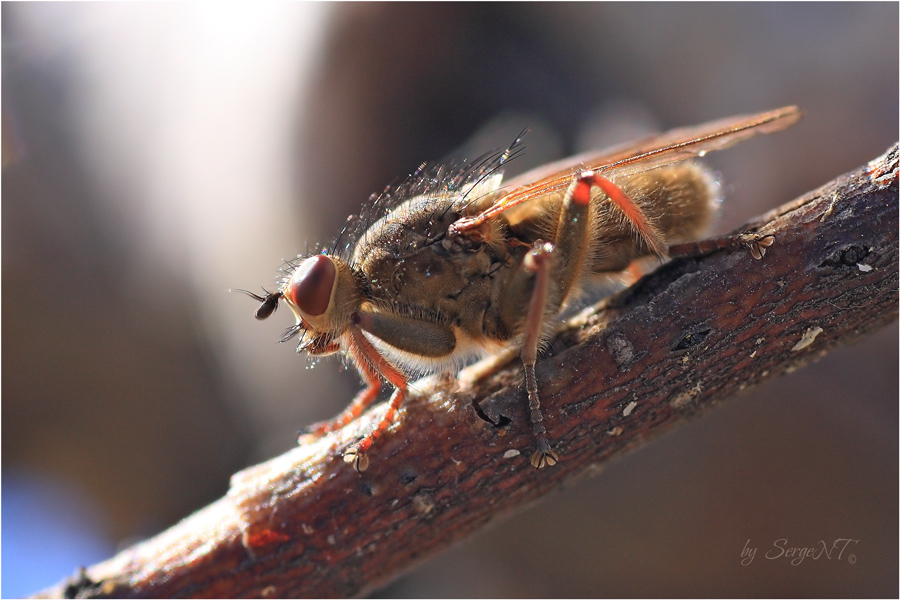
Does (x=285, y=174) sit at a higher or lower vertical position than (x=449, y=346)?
higher

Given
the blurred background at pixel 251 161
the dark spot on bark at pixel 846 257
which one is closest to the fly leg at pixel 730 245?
the dark spot on bark at pixel 846 257

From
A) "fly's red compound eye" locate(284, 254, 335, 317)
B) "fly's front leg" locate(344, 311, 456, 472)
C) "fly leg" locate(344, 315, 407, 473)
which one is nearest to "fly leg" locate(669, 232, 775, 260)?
"fly's front leg" locate(344, 311, 456, 472)

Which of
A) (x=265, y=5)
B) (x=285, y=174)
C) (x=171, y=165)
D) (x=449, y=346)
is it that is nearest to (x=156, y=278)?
(x=171, y=165)

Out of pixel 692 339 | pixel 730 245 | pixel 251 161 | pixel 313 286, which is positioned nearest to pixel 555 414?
pixel 692 339

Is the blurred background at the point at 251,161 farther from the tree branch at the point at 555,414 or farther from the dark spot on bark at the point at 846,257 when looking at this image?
the dark spot on bark at the point at 846,257

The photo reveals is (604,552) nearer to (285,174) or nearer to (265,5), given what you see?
(285,174)

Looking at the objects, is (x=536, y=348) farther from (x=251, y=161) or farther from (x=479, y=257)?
(x=251, y=161)
